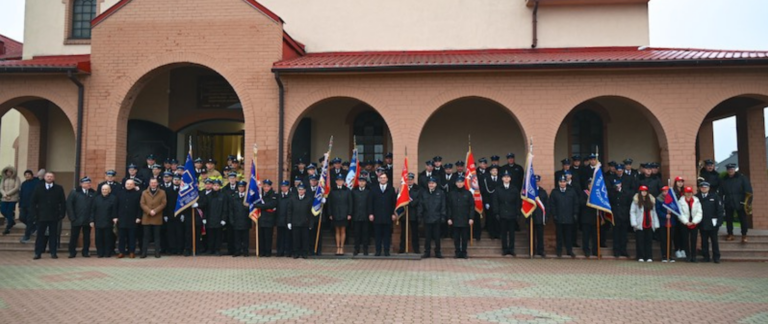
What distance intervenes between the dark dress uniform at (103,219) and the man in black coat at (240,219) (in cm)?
248

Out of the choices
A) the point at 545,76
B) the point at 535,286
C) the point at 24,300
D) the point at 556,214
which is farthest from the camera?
the point at 545,76

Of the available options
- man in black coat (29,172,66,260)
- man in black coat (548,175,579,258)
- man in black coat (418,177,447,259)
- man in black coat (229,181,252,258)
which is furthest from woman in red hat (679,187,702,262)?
man in black coat (29,172,66,260)

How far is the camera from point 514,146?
575 inches

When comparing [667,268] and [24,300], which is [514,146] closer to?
[667,268]

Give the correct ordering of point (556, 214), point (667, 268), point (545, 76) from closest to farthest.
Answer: point (667, 268)
point (556, 214)
point (545, 76)

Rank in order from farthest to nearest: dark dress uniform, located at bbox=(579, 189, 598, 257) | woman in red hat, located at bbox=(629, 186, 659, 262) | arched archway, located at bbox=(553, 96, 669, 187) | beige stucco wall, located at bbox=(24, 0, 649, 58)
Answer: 1. beige stucco wall, located at bbox=(24, 0, 649, 58)
2. arched archway, located at bbox=(553, 96, 669, 187)
3. dark dress uniform, located at bbox=(579, 189, 598, 257)
4. woman in red hat, located at bbox=(629, 186, 659, 262)

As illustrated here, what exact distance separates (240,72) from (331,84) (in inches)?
87.4

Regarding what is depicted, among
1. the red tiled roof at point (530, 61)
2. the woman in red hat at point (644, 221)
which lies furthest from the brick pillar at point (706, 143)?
the woman in red hat at point (644, 221)

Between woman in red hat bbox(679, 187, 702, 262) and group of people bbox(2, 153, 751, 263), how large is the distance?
0.02 m

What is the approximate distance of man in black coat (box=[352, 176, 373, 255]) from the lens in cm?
1111

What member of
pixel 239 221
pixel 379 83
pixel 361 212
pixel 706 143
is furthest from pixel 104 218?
pixel 706 143

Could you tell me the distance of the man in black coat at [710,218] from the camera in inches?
422

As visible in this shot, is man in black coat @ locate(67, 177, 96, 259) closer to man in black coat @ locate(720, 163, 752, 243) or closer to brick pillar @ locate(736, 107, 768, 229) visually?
man in black coat @ locate(720, 163, 752, 243)

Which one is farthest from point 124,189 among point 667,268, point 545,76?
point 667,268
